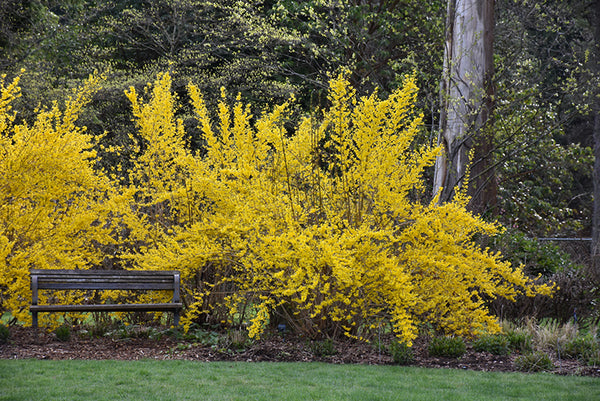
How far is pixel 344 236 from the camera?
5.39 metres

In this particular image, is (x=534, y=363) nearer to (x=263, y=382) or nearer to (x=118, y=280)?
(x=263, y=382)

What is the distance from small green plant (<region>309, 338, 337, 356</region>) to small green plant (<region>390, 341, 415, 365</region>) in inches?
21.6

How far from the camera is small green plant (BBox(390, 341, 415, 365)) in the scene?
5570mm

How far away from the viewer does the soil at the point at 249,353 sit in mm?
5637

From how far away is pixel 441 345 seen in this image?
5801mm

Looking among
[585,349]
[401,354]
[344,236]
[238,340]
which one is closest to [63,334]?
[238,340]

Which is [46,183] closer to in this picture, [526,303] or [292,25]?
[526,303]

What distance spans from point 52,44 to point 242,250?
13.7 meters

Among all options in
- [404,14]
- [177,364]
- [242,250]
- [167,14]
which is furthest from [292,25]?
[177,364]

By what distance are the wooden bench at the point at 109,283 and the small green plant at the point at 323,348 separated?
5.07ft

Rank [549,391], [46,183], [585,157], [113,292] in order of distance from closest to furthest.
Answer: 1. [549,391]
2. [46,183]
3. [113,292]
4. [585,157]

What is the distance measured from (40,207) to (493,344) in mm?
4667

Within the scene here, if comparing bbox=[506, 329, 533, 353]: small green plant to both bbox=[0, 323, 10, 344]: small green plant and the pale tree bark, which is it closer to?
the pale tree bark

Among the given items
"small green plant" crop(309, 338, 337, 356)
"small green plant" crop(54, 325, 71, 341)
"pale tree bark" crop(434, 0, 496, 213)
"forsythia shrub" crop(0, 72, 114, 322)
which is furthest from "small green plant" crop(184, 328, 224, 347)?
"pale tree bark" crop(434, 0, 496, 213)
